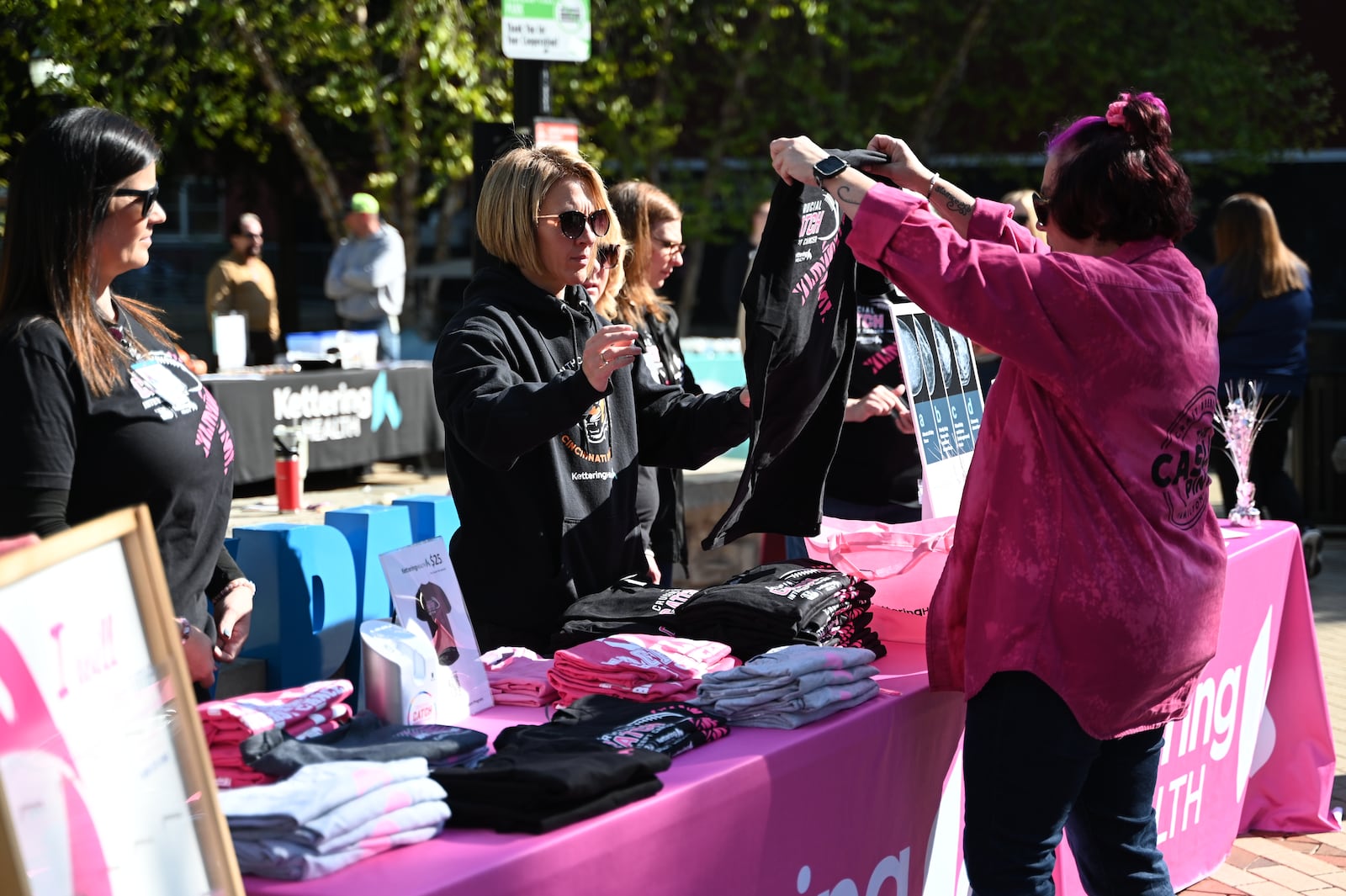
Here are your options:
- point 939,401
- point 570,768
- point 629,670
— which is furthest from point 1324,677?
point 570,768

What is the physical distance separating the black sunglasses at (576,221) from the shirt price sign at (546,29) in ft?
13.3

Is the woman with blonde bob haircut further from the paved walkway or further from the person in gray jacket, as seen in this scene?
the person in gray jacket

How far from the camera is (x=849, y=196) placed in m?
2.48

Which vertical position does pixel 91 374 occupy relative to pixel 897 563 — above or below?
above

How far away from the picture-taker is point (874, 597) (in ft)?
11.3

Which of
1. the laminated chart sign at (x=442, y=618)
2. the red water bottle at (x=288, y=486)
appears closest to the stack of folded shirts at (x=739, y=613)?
the laminated chart sign at (x=442, y=618)

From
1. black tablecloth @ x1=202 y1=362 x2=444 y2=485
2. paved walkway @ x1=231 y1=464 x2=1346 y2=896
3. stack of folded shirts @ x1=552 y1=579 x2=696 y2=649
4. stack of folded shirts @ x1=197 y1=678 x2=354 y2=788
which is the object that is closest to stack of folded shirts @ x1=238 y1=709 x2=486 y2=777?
stack of folded shirts @ x1=197 y1=678 x2=354 y2=788

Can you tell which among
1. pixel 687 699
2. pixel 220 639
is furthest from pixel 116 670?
pixel 687 699

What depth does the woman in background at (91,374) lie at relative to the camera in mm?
2242

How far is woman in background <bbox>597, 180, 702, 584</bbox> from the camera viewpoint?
13.9 feet

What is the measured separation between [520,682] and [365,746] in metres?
0.61

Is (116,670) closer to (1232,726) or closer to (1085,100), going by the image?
(1232,726)

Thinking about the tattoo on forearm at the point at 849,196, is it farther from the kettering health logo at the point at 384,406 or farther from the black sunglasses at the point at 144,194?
the kettering health logo at the point at 384,406

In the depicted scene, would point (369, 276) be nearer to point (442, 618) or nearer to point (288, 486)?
point (288, 486)
